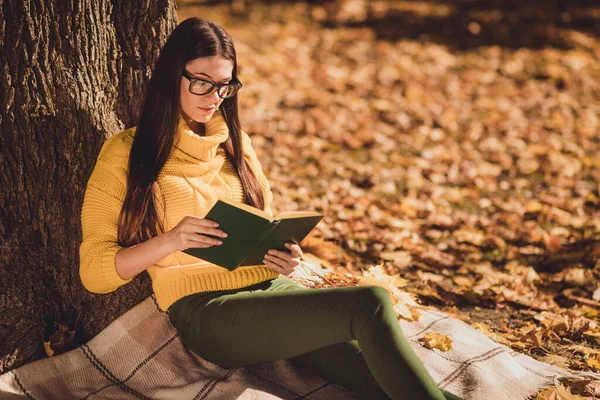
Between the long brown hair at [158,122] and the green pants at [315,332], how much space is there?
1.14 ft

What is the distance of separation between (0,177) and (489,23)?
8.15 m

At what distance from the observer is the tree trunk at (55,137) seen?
8.47 ft

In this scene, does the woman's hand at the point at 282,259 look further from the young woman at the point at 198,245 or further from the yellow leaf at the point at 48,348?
the yellow leaf at the point at 48,348

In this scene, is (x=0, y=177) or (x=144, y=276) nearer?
(x=0, y=177)

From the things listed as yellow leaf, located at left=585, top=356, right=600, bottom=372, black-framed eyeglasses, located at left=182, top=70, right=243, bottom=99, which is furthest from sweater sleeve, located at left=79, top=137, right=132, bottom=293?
yellow leaf, located at left=585, top=356, right=600, bottom=372

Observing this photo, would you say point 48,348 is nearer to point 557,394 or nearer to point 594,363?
point 557,394

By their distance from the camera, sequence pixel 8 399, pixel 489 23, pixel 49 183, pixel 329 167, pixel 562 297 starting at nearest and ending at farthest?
pixel 8 399 → pixel 49 183 → pixel 562 297 → pixel 329 167 → pixel 489 23

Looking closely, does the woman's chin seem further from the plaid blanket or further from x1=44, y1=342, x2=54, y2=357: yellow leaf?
x1=44, y1=342, x2=54, y2=357: yellow leaf

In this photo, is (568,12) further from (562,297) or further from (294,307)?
(294,307)

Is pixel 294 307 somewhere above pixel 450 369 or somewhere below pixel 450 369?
above

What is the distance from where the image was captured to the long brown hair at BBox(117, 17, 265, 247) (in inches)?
95.6

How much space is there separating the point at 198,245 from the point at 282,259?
1.36ft

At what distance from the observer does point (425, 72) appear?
7.57 m

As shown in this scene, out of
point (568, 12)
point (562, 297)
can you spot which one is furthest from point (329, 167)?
point (568, 12)
